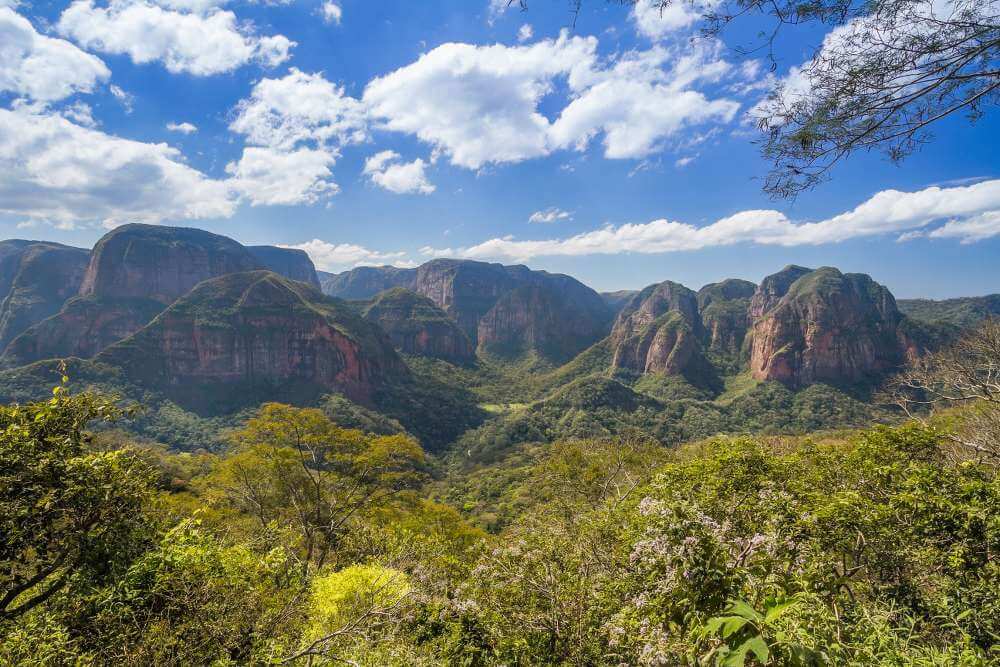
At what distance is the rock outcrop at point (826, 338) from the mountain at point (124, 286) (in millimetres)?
186115

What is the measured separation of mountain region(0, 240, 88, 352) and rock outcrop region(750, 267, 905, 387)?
231180 mm

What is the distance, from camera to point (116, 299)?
122 meters

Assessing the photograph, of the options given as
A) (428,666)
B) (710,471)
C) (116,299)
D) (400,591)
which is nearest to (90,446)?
(428,666)

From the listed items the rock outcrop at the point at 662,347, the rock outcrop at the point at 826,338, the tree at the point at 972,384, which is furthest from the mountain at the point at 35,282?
the rock outcrop at the point at 826,338

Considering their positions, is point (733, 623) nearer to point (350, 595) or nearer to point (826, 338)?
point (350, 595)

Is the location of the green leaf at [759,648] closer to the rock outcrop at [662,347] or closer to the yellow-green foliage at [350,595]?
the yellow-green foliage at [350,595]

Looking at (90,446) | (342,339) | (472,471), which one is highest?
(90,446)

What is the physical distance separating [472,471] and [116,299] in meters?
126

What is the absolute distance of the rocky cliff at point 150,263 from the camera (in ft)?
413

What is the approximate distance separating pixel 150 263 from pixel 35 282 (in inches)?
1941

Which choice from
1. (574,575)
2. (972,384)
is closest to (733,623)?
(574,575)

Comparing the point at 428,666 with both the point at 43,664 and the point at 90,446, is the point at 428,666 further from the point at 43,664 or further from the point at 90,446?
the point at 90,446

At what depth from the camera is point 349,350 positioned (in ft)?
357

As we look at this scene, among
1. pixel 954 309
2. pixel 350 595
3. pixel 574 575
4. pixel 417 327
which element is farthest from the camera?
pixel 417 327
